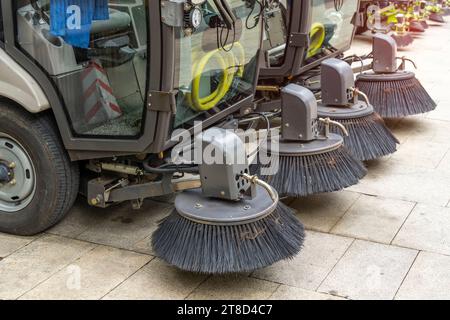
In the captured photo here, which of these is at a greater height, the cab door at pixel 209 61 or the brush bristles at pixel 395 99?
the cab door at pixel 209 61

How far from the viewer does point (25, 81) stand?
3.76m

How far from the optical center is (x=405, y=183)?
4926mm

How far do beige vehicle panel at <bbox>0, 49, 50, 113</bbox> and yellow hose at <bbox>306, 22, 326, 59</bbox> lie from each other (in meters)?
2.60

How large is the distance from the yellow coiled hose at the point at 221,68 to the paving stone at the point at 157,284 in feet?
2.94

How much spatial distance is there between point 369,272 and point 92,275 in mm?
1382

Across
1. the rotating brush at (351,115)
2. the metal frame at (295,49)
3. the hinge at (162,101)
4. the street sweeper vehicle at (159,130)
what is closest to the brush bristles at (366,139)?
the rotating brush at (351,115)

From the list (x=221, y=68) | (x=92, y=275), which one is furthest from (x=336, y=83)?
(x=92, y=275)

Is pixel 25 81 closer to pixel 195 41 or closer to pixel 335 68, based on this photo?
pixel 195 41

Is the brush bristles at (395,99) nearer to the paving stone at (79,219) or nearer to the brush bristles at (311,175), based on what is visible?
the brush bristles at (311,175)

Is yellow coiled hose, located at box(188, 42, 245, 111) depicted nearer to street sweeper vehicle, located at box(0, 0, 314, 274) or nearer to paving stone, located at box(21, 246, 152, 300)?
street sweeper vehicle, located at box(0, 0, 314, 274)

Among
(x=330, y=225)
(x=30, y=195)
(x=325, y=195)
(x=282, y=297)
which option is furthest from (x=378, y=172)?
(x=30, y=195)

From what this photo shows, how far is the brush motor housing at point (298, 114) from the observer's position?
4.31 meters

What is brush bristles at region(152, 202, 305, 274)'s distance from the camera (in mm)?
3383

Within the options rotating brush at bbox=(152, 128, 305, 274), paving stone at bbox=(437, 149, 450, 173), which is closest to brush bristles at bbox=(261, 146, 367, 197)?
rotating brush at bbox=(152, 128, 305, 274)
